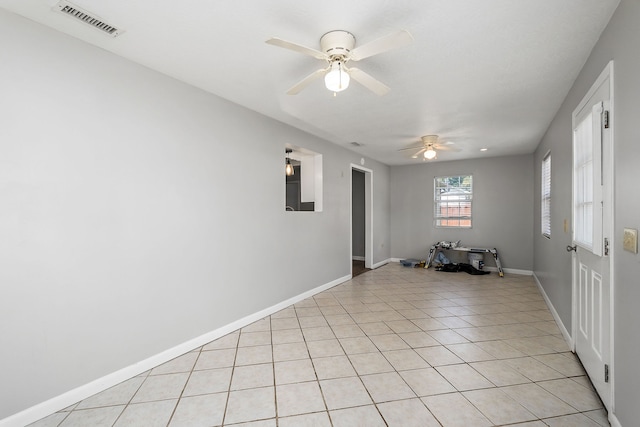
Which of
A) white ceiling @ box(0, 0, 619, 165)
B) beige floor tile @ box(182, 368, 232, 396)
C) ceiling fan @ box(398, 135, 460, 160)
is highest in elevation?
white ceiling @ box(0, 0, 619, 165)

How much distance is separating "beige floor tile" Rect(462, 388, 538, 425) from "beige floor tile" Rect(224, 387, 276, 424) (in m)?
1.37

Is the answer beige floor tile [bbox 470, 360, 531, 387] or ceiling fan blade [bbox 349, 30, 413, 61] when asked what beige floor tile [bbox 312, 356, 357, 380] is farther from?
ceiling fan blade [bbox 349, 30, 413, 61]

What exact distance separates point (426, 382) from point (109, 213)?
8.99 feet

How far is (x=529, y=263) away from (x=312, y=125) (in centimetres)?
544

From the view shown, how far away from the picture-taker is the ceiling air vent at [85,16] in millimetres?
1760

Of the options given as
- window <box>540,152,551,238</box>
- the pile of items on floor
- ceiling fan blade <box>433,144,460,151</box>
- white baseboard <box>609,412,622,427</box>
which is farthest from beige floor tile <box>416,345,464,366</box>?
the pile of items on floor

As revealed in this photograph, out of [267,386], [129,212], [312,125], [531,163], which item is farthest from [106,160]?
[531,163]

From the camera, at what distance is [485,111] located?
11.6 feet

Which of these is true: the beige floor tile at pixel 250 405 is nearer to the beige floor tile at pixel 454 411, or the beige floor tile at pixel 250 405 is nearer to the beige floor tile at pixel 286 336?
the beige floor tile at pixel 286 336

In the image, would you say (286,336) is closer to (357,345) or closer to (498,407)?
(357,345)

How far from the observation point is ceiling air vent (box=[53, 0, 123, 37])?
1760mm

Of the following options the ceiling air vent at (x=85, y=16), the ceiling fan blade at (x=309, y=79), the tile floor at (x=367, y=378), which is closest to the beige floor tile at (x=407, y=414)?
the tile floor at (x=367, y=378)

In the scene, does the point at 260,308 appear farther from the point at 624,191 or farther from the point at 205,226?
the point at 624,191

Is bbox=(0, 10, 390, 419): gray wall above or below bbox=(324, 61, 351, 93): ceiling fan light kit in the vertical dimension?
below
